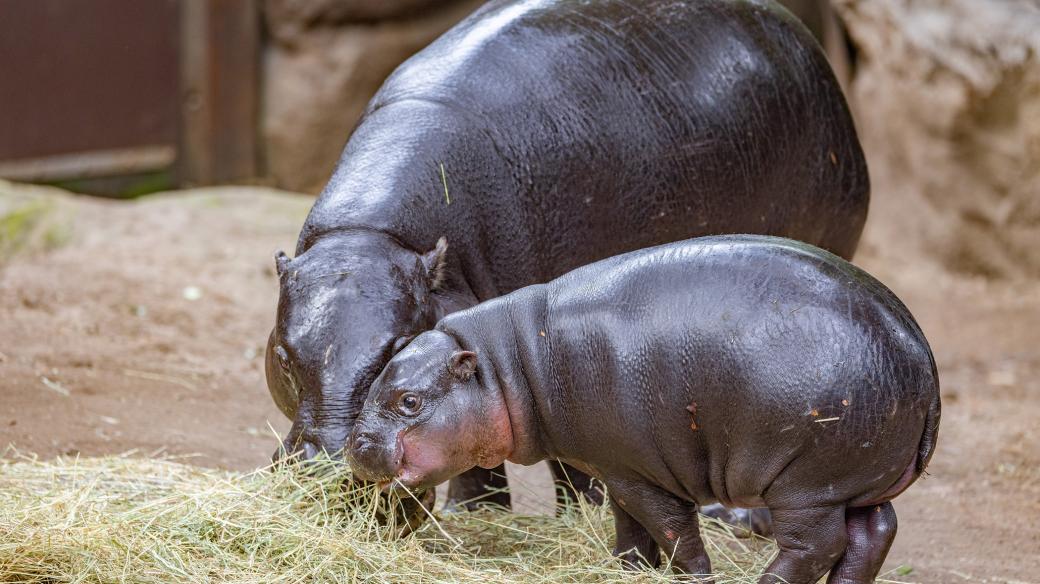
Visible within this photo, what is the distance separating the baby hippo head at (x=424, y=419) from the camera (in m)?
3.58

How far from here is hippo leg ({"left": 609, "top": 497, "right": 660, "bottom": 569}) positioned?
396 cm

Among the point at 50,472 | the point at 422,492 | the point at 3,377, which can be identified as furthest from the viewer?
the point at 3,377

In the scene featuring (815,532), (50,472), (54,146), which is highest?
(815,532)

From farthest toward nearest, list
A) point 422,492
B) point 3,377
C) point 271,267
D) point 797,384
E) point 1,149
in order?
point 1,149
point 271,267
point 3,377
point 422,492
point 797,384

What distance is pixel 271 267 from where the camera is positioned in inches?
320

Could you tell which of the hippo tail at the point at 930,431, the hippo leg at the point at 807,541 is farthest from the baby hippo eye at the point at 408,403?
the hippo tail at the point at 930,431

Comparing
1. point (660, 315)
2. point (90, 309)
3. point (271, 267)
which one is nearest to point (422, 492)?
point (660, 315)

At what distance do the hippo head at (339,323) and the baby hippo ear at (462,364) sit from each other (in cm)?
30

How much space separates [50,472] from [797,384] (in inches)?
94.2

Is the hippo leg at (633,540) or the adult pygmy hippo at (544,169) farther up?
the adult pygmy hippo at (544,169)

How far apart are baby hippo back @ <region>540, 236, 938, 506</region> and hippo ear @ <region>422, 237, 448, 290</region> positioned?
0.51m

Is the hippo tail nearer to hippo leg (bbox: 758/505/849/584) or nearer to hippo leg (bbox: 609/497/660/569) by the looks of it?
hippo leg (bbox: 758/505/849/584)

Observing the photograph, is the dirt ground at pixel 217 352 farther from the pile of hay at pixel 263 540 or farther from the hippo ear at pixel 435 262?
the hippo ear at pixel 435 262

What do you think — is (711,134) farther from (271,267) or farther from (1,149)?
(1,149)
